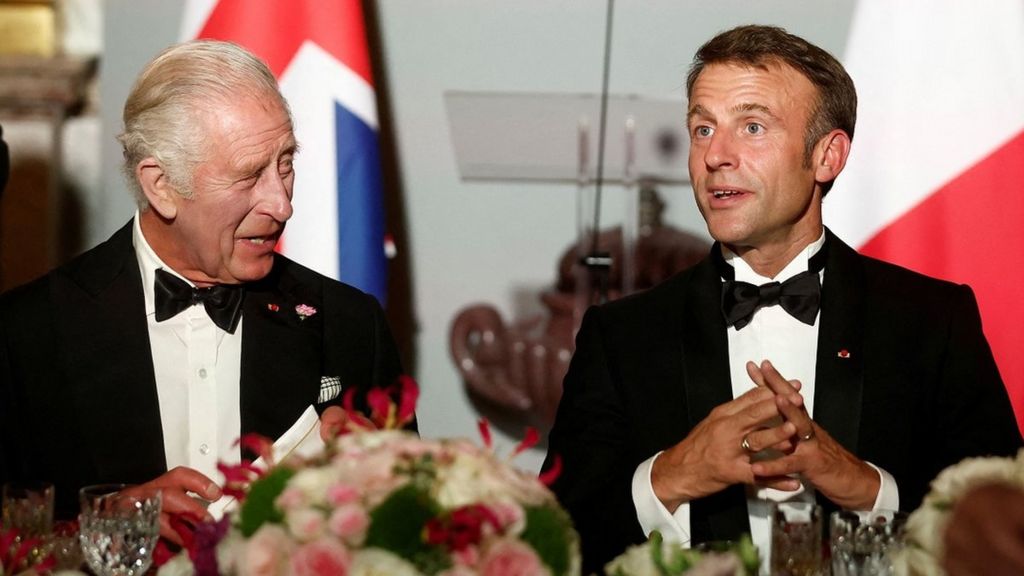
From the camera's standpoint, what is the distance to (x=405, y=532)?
1228 millimetres

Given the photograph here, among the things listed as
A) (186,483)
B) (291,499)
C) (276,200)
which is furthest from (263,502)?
(276,200)

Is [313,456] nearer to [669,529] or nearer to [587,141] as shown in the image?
[669,529]

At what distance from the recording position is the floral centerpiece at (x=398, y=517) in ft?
4.02

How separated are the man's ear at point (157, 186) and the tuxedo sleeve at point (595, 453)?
0.78 metres

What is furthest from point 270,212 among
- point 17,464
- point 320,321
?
point 17,464

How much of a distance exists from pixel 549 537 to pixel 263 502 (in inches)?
10.9

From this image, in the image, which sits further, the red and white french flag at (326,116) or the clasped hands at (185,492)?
the red and white french flag at (326,116)

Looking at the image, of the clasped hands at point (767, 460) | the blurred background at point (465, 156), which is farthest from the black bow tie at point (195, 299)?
the blurred background at point (465, 156)

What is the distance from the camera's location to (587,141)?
12.9ft

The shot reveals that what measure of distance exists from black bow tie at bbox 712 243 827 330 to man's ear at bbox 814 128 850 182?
0.16m

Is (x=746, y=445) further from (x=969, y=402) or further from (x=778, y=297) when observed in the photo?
(x=969, y=402)

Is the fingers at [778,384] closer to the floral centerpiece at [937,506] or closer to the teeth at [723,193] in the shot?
the teeth at [723,193]

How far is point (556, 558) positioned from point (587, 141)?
2.75 metres

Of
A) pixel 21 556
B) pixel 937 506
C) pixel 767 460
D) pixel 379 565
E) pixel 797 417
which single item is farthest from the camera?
pixel 767 460
